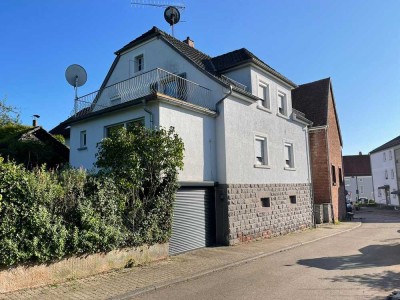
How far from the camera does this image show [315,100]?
27.8 metres

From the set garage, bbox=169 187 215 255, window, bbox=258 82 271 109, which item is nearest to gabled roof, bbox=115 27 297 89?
window, bbox=258 82 271 109

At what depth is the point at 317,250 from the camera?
1268 centimetres

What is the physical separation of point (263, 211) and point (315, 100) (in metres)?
14.7

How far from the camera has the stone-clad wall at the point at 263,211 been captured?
14180mm

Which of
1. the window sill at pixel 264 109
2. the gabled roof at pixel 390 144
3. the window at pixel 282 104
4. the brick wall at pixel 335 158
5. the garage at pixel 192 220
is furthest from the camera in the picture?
the gabled roof at pixel 390 144

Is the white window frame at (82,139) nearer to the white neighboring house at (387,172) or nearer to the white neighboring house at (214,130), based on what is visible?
the white neighboring house at (214,130)

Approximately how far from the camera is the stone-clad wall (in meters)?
14.2

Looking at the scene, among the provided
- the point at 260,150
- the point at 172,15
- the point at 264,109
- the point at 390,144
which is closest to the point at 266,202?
the point at 260,150

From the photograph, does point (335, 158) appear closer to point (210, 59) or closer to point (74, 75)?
point (210, 59)

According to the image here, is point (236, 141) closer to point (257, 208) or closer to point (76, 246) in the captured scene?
point (257, 208)

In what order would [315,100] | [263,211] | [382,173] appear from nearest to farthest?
[263,211], [315,100], [382,173]

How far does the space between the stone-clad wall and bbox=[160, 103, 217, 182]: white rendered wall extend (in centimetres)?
111

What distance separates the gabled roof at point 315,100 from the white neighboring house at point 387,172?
1020 inches

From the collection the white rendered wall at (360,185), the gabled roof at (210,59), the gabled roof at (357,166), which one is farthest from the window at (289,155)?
the gabled roof at (357,166)
